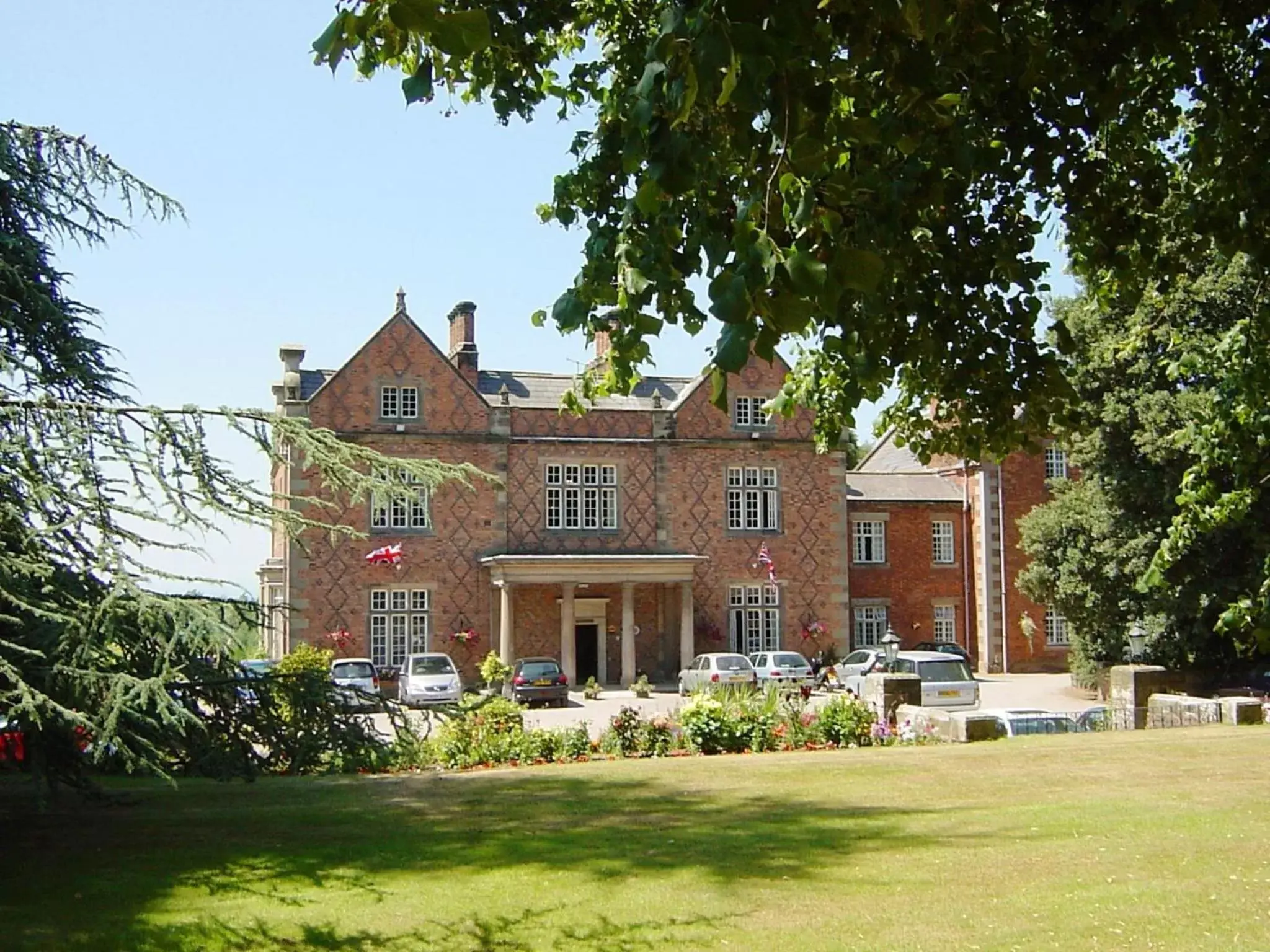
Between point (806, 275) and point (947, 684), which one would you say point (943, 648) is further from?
point (806, 275)

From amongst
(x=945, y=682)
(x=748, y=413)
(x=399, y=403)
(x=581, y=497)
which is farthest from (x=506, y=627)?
(x=945, y=682)

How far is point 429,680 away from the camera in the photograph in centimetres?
3353

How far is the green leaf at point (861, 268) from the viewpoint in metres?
3.84

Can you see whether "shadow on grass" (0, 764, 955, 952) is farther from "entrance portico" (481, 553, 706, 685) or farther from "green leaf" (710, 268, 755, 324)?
"entrance portico" (481, 553, 706, 685)

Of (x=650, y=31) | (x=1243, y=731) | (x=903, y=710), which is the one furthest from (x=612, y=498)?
(x=650, y=31)

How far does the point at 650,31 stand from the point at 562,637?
105 ft

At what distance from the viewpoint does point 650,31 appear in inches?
Result: 318

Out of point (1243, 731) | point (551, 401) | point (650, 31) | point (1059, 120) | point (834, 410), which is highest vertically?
point (551, 401)

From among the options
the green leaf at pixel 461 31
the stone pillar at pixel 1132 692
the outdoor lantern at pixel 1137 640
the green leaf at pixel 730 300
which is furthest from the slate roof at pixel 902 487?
the green leaf at pixel 461 31

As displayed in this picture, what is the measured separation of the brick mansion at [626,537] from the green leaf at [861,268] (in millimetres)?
33611

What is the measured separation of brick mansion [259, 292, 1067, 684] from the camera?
38.6m

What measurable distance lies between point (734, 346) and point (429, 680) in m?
31.0

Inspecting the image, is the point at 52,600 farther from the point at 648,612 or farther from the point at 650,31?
the point at 648,612

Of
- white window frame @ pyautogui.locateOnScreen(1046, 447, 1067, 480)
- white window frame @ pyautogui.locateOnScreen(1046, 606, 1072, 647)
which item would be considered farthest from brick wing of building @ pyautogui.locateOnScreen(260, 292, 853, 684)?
white window frame @ pyautogui.locateOnScreen(1046, 447, 1067, 480)
